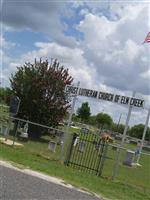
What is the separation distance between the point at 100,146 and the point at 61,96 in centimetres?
1216

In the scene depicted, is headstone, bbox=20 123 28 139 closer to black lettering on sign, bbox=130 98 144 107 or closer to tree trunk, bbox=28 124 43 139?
tree trunk, bbox=28 124 43 139

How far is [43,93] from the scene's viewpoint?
2933 centimetres

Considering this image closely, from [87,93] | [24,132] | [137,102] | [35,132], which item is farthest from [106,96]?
[35,132]

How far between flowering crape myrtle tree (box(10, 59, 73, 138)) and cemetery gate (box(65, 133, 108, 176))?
10.0 metres

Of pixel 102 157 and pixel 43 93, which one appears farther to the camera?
pixel 43 93

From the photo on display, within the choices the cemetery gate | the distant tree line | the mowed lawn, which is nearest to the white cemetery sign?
the cemetery gate

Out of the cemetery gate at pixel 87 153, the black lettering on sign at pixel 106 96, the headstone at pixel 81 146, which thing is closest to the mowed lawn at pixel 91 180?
the cemetery gate at pixel 87 153

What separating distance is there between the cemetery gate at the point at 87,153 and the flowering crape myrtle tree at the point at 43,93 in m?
10.0

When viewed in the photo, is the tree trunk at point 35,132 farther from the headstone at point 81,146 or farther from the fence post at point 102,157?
the fence post at point 102,157

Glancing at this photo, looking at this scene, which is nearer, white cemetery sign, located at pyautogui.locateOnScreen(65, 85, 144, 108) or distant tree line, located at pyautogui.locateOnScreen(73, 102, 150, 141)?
white cemetery sign, located at pyautogui.locateOnScreen(65, 85, 144, 108)

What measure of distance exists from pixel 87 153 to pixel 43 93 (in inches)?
423

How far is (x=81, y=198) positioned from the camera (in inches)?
432

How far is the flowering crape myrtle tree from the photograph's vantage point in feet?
96.0

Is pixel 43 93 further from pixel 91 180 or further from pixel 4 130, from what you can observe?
pixel 91 180
